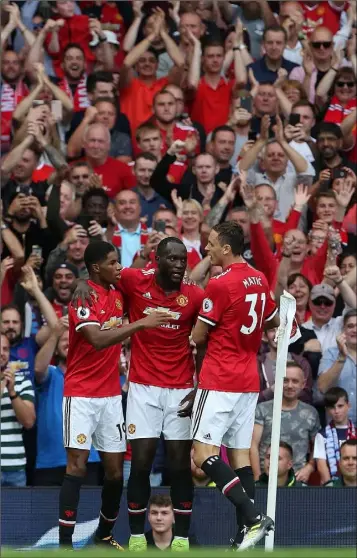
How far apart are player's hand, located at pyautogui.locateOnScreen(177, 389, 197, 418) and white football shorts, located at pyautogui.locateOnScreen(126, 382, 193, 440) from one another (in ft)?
0.08

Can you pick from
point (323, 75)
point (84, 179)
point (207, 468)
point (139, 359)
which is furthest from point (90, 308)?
point (323, 75)

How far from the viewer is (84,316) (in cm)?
1152

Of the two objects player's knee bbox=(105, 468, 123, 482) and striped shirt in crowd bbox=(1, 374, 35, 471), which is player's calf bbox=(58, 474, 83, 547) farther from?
striped shirt in crowd bbox=(1, 374, 35, 471)

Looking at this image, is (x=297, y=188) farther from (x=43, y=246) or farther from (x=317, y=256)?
(x=43, y=246)

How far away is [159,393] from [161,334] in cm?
46

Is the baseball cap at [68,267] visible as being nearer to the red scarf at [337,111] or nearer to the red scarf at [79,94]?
the red scarf at [79,94]

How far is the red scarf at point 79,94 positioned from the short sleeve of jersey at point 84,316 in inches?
288

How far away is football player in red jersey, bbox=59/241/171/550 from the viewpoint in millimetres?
11680

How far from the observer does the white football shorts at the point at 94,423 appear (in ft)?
38.5

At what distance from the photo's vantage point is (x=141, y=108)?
18969 millimetres

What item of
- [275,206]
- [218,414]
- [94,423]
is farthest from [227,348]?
[275,206]

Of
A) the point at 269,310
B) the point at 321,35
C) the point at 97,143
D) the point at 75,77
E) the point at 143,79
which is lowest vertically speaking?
the point at 97,143

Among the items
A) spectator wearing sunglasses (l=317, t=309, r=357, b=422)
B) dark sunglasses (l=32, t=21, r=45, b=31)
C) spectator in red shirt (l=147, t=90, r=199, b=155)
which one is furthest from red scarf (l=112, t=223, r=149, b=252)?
dark sunglasses (l=32, t=21, r=45, b=31)

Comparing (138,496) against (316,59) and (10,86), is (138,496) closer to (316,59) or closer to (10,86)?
(10,86)
